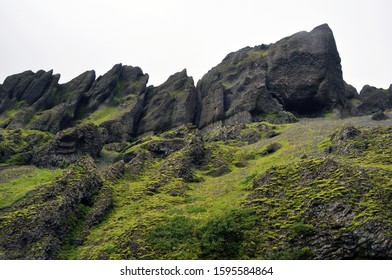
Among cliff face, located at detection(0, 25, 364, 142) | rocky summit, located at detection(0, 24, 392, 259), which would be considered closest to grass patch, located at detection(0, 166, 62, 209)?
rocky summit, located at detection(0, 24, 392, 259)

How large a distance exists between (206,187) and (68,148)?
125ft

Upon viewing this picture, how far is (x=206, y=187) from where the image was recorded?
46219 mm

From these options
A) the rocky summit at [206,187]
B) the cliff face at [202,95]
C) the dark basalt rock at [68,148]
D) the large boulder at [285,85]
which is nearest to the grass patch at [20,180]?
the rocky summit at [206,187]

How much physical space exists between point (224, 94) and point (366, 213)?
3547 inches

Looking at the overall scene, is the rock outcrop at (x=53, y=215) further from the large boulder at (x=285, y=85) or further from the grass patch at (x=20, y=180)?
the large boulder at (x=285, y=85)

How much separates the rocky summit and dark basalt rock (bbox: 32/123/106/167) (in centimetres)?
23

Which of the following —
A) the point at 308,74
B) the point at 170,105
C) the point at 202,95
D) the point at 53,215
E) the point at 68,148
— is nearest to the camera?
the point at 53,215

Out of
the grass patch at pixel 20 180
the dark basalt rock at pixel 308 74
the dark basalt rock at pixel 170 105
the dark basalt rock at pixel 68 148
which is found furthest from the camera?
the dark basalt rock at pixel 308 74

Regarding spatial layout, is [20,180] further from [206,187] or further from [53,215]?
[206,187]

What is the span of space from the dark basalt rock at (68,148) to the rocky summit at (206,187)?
0.23 m

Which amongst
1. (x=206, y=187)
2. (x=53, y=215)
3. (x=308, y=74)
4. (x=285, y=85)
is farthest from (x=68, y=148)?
(x=308, y=74)

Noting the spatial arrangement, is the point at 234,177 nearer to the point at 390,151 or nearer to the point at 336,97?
the point at 390,151

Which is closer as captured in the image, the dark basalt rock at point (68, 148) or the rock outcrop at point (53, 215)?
the rock outcrop at point (53, 215)

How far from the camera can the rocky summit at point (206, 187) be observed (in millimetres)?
27516
